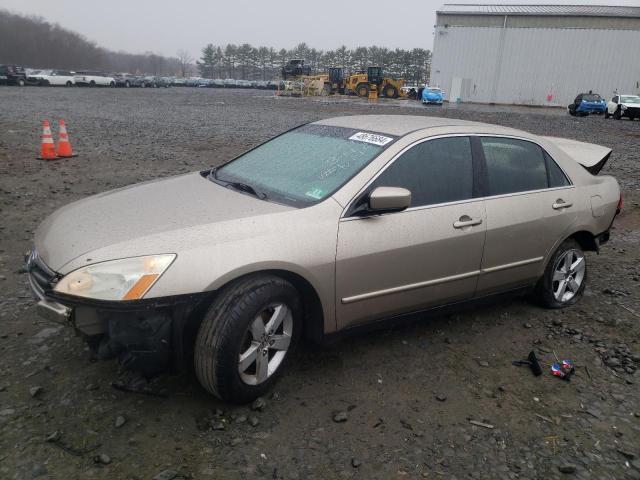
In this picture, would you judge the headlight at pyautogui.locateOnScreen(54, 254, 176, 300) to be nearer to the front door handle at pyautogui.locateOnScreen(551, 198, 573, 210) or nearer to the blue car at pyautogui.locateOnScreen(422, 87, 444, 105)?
the front door handle at pyautogui.locateOnScreen(551, 198, 573, 210)

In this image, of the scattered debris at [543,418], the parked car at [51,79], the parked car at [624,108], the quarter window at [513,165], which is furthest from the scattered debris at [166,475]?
the parked car at [51,79]

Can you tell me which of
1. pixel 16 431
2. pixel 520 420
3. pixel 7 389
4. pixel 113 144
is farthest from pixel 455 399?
pixel 113 144

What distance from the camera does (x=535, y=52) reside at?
43.5 metres

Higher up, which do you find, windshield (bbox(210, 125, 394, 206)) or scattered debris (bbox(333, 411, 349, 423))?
windshield (bbox(210, 125, 394, 206))

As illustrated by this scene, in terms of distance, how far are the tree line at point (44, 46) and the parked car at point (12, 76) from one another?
54984 millimetres

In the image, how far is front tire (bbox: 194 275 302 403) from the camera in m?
2.58

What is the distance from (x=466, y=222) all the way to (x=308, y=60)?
11235 centimetres

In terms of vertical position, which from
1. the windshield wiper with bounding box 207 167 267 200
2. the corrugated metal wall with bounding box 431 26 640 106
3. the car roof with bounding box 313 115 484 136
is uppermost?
the corrugated metal wall with bounding box 431 26 640 106

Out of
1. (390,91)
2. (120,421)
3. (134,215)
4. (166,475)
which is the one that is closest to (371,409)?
(166,475)

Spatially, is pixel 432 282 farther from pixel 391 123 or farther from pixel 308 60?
pixel 308 60

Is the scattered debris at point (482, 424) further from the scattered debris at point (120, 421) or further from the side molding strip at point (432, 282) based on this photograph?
the scattered debris at point (120, 421)

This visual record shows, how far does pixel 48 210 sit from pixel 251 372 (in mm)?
4869

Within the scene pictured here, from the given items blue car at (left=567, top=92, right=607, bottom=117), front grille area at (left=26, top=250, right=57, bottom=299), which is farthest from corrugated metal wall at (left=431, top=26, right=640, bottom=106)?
front grille area at (left=26, top=250, right=57, bottom=299)

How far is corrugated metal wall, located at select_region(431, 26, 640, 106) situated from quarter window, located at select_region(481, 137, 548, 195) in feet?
147
